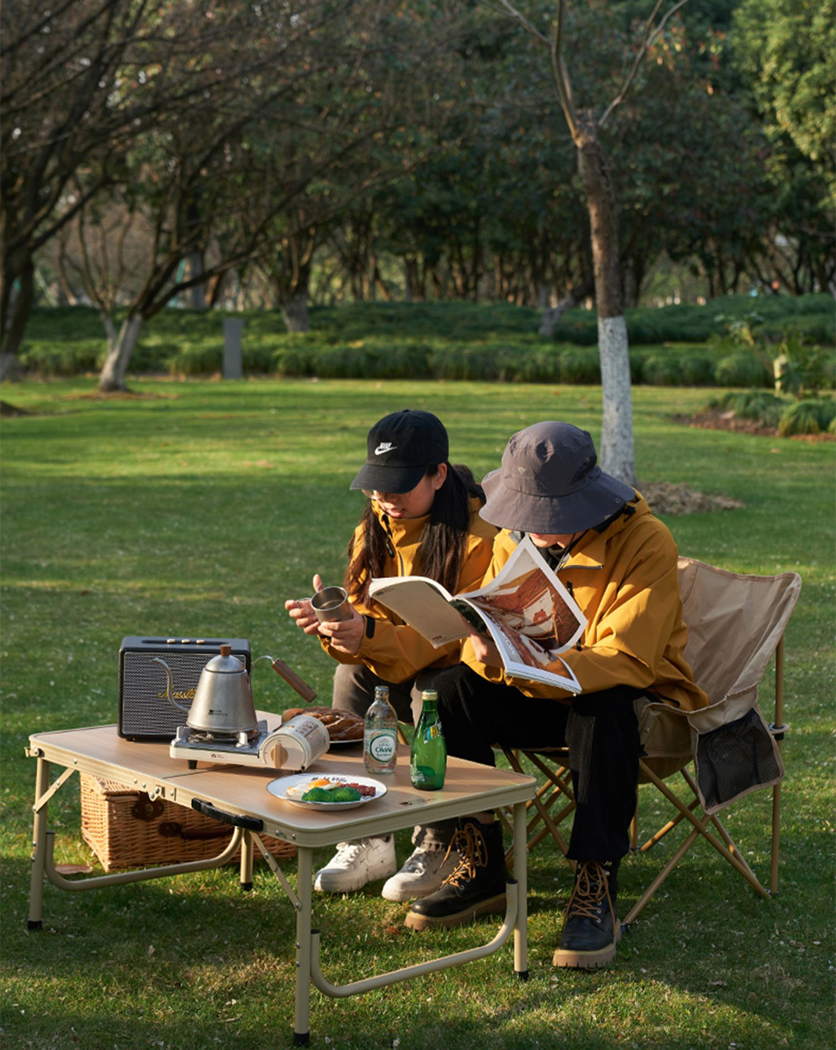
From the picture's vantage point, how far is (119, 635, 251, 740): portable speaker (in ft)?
12.8

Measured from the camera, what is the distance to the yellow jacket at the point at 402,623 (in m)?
4.11

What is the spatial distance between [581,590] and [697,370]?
2235 cm

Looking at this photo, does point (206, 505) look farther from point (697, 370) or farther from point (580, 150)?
point (697, 370)

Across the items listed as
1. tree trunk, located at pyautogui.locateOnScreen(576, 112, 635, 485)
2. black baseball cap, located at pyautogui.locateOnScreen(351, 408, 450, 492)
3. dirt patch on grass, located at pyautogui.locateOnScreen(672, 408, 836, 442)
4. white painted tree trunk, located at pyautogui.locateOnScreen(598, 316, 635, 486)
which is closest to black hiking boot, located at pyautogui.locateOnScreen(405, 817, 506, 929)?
black baseball cap, located at pyautogui.locateOnScreen(351, 408, 450, 492)

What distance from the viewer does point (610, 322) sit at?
38.7 feet

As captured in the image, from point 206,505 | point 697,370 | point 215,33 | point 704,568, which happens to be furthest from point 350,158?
point 704,568

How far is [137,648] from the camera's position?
3.89 metres

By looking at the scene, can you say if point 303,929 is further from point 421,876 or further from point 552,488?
point 552,488

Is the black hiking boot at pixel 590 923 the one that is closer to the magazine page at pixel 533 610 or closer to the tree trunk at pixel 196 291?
the magazine page at pixel 533 610

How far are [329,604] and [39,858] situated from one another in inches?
47.8

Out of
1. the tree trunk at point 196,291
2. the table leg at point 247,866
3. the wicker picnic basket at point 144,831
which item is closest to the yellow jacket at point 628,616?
the table leg at point 247,866

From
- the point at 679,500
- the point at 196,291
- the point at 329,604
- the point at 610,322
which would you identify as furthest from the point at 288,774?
the point at 196,291

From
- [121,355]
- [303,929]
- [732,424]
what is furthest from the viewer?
[121,355]

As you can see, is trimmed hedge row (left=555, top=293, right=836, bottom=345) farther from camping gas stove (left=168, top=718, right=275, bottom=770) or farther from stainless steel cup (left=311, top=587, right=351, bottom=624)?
camping gas stove (left=168, top=718, right=275, bottom=770)
